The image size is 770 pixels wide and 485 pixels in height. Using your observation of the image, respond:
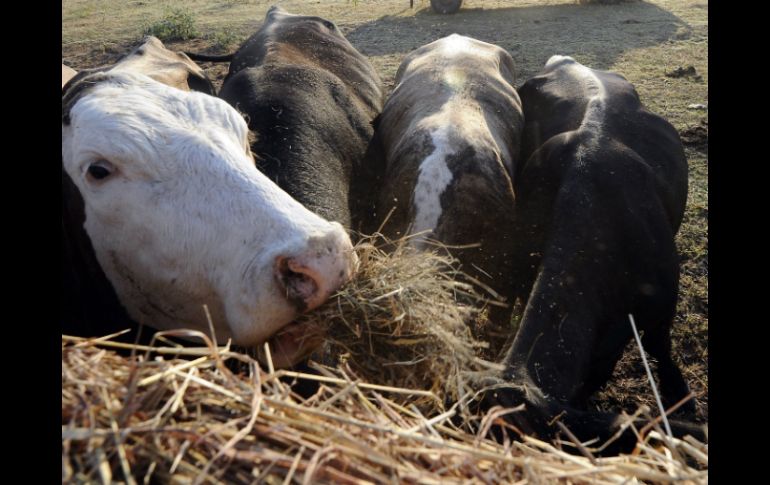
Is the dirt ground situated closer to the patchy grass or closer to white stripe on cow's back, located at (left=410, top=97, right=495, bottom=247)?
the patchy grass

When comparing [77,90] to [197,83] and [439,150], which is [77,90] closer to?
[197,83]

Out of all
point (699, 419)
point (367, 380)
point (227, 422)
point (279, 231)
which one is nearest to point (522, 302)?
point (699, 419)

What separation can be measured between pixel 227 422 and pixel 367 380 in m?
0.96

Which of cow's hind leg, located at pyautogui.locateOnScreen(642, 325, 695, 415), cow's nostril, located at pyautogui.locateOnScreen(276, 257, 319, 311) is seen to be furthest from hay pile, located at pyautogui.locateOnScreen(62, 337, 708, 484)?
cow's hind leg, located at pyautogui.locateOnScreen(642, 325, 695, 415)

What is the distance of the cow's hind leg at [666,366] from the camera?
151 inches

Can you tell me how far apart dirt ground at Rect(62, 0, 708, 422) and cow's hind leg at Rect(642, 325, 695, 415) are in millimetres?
96

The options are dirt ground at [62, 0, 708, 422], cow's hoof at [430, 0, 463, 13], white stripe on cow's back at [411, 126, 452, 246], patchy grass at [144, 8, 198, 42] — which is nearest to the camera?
white stripe on cow's back at [411, 126, 452, 246]

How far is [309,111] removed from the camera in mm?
4344

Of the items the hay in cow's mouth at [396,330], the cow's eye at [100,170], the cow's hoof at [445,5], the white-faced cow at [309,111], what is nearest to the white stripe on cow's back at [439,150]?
the white-faced cow at [309,111]

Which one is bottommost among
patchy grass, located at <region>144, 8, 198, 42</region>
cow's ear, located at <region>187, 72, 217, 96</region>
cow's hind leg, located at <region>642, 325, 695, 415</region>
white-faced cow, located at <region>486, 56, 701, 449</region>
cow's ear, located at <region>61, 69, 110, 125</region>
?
patchy grass, located at <region>144, 8, 198, 42</region>

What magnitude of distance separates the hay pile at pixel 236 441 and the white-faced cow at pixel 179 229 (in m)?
0.53

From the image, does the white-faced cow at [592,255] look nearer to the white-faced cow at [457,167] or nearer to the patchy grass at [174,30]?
the white-faced cow at [457,167]

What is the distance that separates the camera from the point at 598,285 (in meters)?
3.49

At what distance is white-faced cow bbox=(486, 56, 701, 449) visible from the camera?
9.89ft
